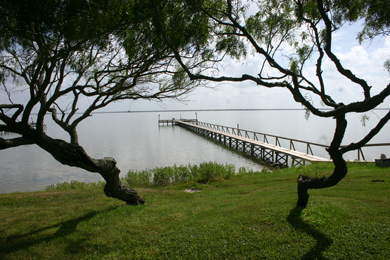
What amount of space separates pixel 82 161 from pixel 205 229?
248 cm

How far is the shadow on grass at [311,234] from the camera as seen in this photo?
350 centimetres

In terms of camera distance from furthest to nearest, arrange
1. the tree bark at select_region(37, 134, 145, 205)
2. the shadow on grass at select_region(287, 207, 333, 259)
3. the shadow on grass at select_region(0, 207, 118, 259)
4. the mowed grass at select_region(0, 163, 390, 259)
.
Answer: the tree bark at select_region(37, 134, 145, 205) < the shadow on grass at select_region(0, 207, 118, 259) < the mowed grass at select_region(0, 163, 390, 259) < the shadow on grass at select_region(287, 207, 333, 259)

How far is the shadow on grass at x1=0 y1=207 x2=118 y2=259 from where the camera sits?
13.2ft

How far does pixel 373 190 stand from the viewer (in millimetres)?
6605

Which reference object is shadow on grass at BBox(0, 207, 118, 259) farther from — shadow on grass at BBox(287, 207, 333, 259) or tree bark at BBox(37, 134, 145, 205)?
shadow on grass at BBox(287, 207, 333, 259)

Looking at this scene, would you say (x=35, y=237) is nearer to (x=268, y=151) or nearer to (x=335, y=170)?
(x=335, y=170)

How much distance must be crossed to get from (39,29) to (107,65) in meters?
1.72

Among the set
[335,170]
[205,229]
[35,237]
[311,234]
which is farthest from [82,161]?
[335,170]

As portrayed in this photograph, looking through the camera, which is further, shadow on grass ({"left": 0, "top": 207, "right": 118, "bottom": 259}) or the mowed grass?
shadow on grass ({"left": 0, "top": 207, "right": 118, "bottom": 259})

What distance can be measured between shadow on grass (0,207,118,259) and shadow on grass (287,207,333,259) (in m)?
3.59

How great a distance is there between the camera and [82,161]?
469cm

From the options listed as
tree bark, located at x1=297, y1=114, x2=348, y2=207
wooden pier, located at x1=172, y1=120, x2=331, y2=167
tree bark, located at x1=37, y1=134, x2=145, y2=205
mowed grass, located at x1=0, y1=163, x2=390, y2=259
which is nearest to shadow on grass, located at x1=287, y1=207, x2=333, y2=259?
mowed grass, located at x1=0, y1=163, x2=390, y2=259

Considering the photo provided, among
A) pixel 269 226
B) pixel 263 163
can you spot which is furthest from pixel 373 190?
pixel 263 163

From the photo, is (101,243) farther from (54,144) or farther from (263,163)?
(263,163)
